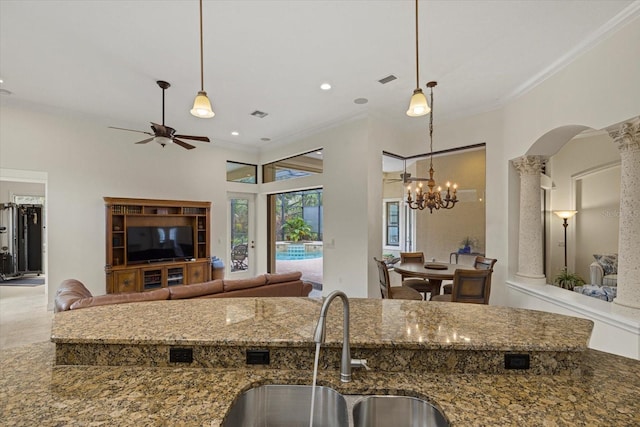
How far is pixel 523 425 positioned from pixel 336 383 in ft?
2.04

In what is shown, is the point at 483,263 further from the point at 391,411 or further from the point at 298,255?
the point at 298,255

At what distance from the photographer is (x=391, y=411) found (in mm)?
1182

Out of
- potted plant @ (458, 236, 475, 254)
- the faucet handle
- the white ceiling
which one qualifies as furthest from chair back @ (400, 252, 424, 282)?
the faucet handle

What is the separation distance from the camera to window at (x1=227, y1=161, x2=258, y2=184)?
7.36m

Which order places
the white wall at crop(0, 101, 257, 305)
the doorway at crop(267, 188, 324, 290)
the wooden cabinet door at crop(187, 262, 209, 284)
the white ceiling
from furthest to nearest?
the doorway at crop(267, 188, 324, 290) → the wooden cabinet door at crop(187, 262, 209, 284) → the white wall at crop(0, 101, 257, 305) → the white ceiling

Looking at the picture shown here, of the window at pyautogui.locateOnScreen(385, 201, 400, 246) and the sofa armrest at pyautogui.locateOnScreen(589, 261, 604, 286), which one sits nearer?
the sofa armrest at pyautogui.locateOnScreen(589, 261, 604, 286)

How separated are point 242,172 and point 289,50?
4646 millimetres

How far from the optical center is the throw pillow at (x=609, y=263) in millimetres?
5738

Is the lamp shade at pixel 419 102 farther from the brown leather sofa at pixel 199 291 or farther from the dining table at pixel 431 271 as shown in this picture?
the brown leather sofa at pixel 199 291

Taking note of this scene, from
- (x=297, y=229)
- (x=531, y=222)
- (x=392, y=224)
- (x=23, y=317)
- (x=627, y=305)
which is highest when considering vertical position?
(x=531, y=222)

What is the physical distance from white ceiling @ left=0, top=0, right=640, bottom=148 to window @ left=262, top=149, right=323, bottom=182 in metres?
1.59

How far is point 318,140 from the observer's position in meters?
6.02

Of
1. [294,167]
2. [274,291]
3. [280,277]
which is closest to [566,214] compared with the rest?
[294,167]

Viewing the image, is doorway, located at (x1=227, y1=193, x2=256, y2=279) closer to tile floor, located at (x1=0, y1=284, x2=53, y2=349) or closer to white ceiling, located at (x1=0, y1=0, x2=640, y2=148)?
white ceiling, located at (x1=0, y1=0, x2=640, y2=148)
